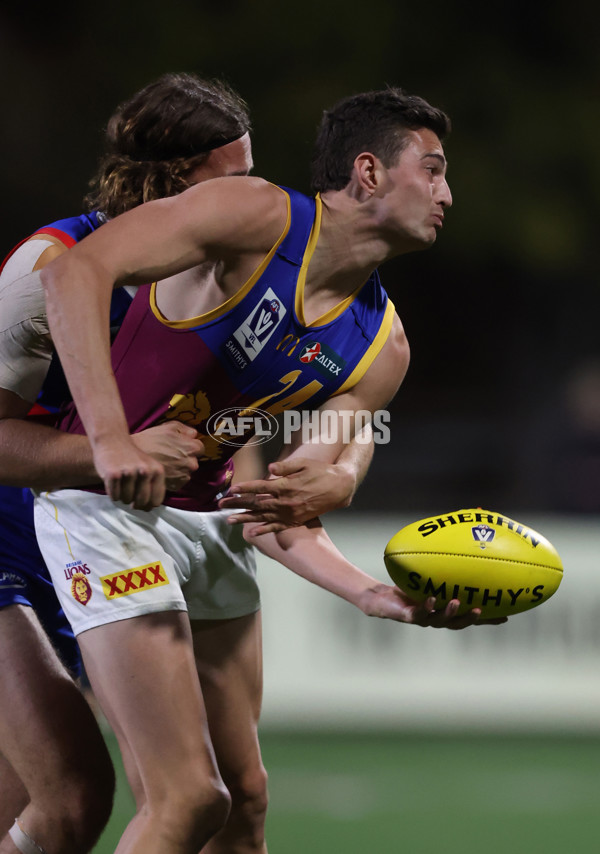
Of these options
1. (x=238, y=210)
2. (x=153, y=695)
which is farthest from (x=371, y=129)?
(x=153, y=695)

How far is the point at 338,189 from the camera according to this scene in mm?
3189

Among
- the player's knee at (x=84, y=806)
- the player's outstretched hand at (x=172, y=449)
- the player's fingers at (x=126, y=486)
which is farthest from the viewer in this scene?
the player's knee at (x=84, y=806)

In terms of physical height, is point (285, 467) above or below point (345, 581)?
above

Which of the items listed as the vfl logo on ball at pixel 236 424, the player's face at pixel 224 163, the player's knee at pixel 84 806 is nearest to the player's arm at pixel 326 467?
the vfl logo on ball at pixel 236 424

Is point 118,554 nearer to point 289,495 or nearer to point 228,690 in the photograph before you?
point 289,495

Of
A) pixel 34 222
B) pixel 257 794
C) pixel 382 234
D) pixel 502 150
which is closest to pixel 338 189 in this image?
pixel 382 234

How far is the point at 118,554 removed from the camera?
290 centimetres

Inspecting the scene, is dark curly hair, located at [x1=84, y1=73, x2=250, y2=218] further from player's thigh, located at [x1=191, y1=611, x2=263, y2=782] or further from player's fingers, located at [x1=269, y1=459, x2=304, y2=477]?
player's thigh, located at [x1=191, y1=611, x2=263, y2=782]

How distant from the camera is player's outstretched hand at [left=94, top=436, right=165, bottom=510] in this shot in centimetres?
245

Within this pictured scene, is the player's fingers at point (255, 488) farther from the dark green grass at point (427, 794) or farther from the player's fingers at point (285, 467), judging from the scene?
the dark green grass at point (427, 794)

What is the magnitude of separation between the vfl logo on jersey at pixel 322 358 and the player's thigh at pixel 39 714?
1.03 metres

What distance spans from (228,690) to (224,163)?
1519 millimetres

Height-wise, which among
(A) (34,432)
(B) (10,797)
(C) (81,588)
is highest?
(A) (34,432)

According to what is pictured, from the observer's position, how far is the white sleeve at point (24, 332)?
2.91 metres
